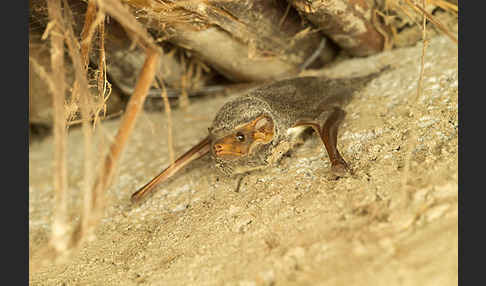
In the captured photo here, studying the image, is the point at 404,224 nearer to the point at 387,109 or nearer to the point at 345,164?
the point at 345,164

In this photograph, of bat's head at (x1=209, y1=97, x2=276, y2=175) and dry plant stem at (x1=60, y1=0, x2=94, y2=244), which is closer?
dry plant stem at (x1=60, y1=0, x2=94, y2=244)

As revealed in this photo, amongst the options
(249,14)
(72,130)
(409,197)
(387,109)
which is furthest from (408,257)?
(72,130)

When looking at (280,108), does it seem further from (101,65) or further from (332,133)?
(101,65)

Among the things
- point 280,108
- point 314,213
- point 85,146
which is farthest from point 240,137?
point 85,146

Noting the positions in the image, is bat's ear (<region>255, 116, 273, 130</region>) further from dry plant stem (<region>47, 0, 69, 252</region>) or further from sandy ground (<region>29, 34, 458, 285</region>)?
dry plant stem (<region>47, 0, 69, 252</region>)

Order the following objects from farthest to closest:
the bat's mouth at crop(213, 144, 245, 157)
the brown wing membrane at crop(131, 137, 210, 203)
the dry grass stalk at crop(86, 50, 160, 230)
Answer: the brown wing membrane at crop(131, 137, 210, 203) < the bat's mouth at crop(213, 144, 245, 157) < the dry grass stalk at crop(86, 50, 160, 230)

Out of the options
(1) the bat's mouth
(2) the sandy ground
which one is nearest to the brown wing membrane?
(2) the sandy ground
